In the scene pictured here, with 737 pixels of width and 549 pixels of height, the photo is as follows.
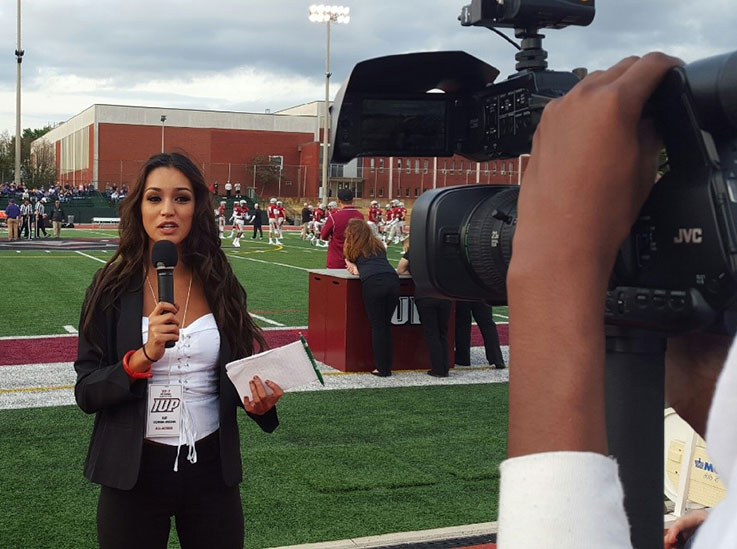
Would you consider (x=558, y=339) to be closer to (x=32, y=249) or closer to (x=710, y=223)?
(x=710, y=223)

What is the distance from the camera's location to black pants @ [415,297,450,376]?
29.0 ft

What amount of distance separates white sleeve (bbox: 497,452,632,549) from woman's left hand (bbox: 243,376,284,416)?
238cm

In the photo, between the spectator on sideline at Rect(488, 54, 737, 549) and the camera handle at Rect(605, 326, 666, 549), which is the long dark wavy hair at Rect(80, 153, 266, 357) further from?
the spectator on sideline at Rect(488, 54, 737, 549)

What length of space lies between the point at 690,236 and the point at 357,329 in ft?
27.3

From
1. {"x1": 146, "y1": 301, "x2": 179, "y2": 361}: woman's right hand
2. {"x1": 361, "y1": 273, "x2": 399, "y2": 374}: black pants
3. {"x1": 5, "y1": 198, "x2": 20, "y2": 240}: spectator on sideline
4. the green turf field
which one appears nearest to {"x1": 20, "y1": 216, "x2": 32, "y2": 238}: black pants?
{"x1": 5, "y1": 198, "x2": 20, "y2": 240}: spectator on sideline

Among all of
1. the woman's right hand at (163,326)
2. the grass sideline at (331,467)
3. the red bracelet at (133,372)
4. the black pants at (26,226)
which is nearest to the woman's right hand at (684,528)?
the woman's right hand at (163,326)

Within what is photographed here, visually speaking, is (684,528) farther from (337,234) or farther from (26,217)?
(26,217)

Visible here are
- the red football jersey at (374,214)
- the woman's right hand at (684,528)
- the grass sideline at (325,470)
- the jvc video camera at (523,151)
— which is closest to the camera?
the jvc video camera at (523,151)

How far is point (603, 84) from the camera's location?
31.7 inches

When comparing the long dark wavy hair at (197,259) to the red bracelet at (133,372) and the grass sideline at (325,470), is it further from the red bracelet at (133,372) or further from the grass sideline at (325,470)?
the grass sideline at (325,470)

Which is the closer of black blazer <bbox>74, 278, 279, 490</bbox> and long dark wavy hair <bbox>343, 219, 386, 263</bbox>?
black blazer <bbox>74, 278, 279, 490</bbox>

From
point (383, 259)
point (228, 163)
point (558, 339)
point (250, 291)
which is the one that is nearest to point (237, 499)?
point (558, 339)

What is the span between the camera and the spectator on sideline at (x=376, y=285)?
8820 millimetres

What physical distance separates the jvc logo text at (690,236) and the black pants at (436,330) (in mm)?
7868
